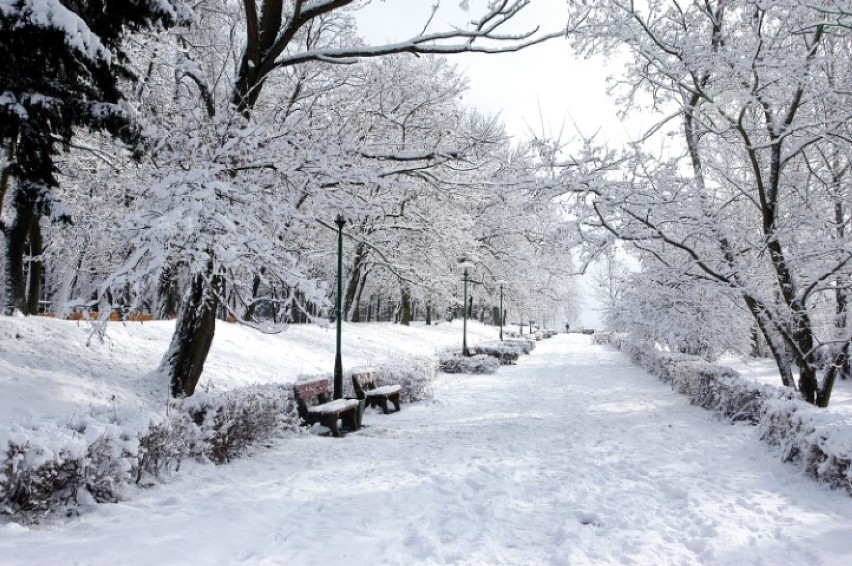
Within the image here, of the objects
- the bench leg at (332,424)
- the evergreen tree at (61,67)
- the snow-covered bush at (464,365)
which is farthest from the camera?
the snow-covered bush at (464,365)

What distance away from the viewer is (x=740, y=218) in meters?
11.4

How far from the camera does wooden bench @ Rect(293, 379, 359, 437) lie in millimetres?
8602

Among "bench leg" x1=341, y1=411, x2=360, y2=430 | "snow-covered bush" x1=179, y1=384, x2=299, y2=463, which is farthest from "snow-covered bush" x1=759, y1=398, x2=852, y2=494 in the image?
"snow-covered bush" x1=179, y1=384, x2=299, y2=463

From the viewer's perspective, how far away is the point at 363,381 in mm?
11625

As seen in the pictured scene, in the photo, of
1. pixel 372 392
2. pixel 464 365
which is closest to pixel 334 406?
pixel 372 392

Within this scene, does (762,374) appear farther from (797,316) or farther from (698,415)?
(797,316)

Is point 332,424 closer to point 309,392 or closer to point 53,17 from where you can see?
point 309,392

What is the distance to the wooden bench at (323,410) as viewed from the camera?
8602 mm

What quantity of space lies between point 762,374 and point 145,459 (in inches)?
831

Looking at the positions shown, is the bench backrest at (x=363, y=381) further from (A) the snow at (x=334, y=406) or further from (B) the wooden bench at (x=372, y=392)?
(A) the snow at (x=334, y=406)

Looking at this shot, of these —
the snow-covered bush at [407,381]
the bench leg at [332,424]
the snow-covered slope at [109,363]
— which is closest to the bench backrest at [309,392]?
the bench leg at [332,424]

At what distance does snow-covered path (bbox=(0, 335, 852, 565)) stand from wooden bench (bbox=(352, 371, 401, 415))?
1806mm

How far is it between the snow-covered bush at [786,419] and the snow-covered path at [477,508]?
22 cm

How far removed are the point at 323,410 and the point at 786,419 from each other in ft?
20.8
